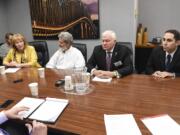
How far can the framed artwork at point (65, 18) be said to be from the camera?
3.86 m

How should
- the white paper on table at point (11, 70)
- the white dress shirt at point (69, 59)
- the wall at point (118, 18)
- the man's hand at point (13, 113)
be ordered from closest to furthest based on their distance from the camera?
the man's hand at point (13, 113), the white paper on table at point (11, 70), the white dress shirt at point (69, 59), the wall at point (118, 18)

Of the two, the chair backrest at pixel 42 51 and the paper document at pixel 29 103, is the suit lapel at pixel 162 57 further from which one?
the chair backrest at pixel 42 51

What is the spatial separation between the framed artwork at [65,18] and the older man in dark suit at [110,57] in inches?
48.5

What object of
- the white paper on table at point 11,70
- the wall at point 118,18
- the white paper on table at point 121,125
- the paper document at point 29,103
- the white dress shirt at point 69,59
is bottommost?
the white paper on table at point 121,125

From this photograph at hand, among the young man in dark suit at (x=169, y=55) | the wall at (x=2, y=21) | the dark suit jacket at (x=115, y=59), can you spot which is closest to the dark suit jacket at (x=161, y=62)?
the young man in dark suit at (x=169, y=55)

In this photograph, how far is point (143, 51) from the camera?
394cm

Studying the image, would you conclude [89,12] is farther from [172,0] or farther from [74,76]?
[74,76]

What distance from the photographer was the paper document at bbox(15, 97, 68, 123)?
1.49 meters

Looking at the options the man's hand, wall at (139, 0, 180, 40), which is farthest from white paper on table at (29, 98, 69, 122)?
wall at (139, 0, 180, 40)

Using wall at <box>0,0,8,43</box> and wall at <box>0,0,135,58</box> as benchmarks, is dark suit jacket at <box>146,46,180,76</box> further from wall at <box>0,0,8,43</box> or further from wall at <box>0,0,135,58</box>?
wall at <box>0,0,8,43</box>

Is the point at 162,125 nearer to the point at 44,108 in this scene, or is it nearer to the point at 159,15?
the point at 44,108

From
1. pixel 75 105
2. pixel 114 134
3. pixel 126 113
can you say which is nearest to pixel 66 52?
pixel 75 105

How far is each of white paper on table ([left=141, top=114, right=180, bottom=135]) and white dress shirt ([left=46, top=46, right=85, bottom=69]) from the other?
1690 millimetres

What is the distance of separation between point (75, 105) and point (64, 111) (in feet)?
0.37
